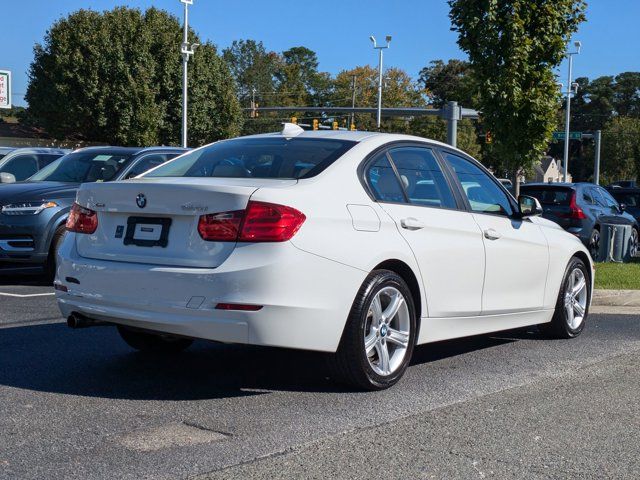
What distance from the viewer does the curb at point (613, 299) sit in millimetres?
9797

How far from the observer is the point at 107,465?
3699mm

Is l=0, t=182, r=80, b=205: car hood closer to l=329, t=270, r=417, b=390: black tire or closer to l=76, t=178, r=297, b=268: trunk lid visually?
l=76, t=178, r=297, b=268: trunk lid

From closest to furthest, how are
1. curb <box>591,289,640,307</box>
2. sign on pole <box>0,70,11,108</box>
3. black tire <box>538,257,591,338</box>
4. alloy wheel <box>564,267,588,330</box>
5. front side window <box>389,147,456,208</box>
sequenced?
front side window <box>389,147,456,208</box>
black tire <box>538,257,591,338</box>
alloy wheel <box>564,267,588,330</box>
curb <box>591,289,640,307</box>
sign on pole <box>0,70,11,108</box>

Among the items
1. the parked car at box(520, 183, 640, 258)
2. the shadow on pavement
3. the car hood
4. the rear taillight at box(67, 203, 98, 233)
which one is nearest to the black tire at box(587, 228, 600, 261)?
the parked car at box(520, 183, 640, 258)

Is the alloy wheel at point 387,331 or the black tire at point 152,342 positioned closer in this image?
Answer: the alloy wheel at point 387,331

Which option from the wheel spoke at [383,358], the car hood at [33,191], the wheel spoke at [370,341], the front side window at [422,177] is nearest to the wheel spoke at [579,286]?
the front side window at [422,177]

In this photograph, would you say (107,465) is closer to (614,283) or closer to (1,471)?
(1,471)

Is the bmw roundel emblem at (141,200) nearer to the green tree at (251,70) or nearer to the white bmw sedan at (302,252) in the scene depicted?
the white bmw sedan at (302,252)

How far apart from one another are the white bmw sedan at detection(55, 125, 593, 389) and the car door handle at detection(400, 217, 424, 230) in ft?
0.05

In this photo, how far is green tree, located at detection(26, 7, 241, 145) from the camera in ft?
147

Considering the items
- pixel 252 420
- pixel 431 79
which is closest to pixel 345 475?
pixel 252 420

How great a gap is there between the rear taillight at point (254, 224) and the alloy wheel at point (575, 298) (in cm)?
358

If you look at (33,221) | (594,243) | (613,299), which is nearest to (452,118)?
(594,243)

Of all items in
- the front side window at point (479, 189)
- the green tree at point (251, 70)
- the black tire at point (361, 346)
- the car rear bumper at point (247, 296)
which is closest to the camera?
the car rear bumper at point (247, 296)
